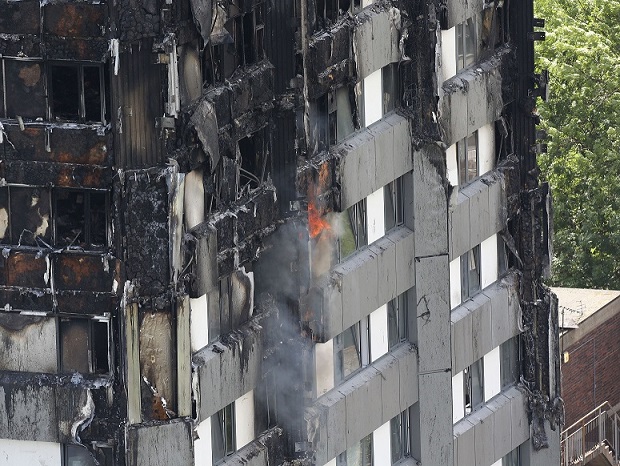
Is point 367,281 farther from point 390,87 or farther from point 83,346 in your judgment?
point 83,346

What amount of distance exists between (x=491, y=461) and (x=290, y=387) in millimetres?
10538

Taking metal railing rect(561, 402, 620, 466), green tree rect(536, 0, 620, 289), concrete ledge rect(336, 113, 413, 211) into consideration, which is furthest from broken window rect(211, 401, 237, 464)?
green tree rect(536, 0, 620, 289)

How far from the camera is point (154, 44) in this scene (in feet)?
165

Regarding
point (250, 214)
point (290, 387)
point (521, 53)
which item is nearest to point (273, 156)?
point (250, 214)

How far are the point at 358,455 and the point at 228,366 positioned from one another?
7.66 m

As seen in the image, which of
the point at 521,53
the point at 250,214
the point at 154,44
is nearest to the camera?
the point at 154,44

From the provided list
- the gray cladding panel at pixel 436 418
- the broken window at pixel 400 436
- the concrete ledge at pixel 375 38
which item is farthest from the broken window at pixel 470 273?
the concrete ledge at pixel 375 38

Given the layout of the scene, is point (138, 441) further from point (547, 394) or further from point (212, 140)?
point (547, 394)

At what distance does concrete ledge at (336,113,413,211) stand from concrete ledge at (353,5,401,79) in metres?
1.45

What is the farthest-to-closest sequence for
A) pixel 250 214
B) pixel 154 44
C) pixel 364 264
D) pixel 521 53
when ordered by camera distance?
pixel 521 53 < pixel 364 264 < pixel 250 214 < pixel 154 44

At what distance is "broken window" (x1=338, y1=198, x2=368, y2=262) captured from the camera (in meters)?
59.3

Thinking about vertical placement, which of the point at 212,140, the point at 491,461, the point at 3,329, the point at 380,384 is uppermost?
the point at 212,140

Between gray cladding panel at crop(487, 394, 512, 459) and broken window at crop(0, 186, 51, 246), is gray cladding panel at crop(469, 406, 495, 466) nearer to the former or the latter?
gray cladding panel at crop(487, 394, 512, 459)

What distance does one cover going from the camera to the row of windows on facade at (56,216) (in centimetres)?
5153
